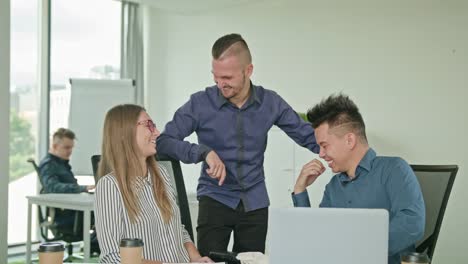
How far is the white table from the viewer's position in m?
4.68

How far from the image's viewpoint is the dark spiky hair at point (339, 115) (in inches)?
85.7

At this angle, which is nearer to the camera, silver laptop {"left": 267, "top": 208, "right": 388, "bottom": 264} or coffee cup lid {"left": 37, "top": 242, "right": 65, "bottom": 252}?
silver laptop {"left": 267, "top": 208, "right": 388, "bottom": 264}

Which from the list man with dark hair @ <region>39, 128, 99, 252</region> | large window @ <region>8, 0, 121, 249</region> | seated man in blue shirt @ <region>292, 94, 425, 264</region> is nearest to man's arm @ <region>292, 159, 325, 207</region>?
seated man in blue shirt @ <region>292, 94, 425, 264</region>

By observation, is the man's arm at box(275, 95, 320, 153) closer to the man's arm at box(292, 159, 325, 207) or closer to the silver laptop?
the man's arm at box(292, 159, 325, 207)

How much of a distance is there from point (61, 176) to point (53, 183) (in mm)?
171

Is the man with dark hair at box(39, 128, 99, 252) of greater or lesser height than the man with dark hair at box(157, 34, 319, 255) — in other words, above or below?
below

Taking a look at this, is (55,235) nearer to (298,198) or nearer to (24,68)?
(24,68)

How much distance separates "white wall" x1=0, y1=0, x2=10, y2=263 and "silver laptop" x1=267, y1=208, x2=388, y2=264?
328cm

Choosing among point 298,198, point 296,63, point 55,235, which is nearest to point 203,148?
point 298,198

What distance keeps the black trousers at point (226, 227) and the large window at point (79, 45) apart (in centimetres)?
486

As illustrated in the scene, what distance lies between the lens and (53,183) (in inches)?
218

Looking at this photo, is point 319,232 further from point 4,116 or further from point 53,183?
point 53,183

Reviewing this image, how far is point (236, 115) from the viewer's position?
247 cm

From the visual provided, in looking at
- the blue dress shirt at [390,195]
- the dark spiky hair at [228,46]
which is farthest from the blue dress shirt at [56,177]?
the blue dress shirt at [390,195]
